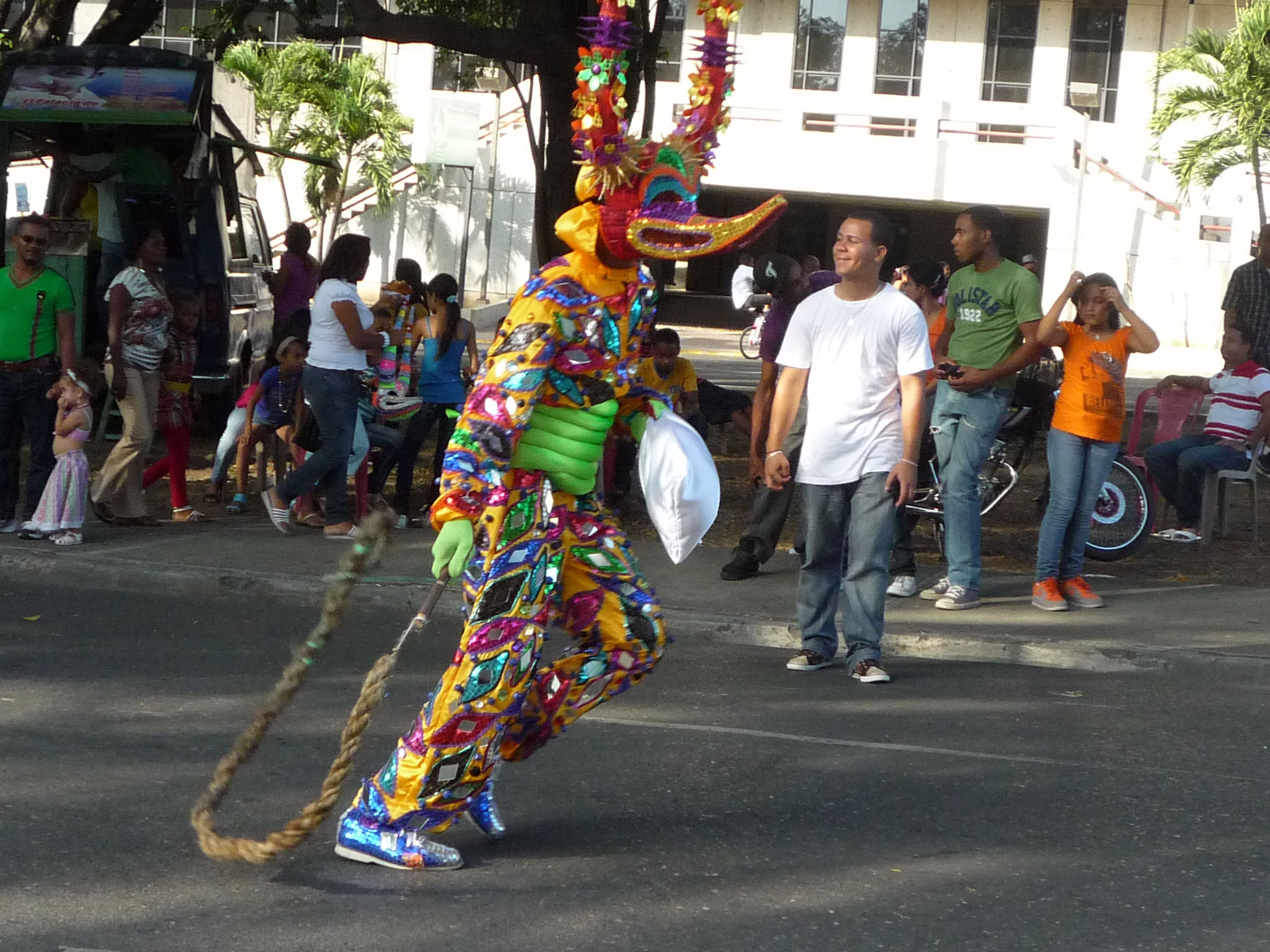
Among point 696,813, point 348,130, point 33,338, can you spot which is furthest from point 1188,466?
point 348,130

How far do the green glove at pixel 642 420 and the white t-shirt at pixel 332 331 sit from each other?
4855 millimetres

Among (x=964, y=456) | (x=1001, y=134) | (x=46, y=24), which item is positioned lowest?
(x=964, y=456)

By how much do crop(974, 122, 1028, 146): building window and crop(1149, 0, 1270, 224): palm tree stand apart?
3.87 metres

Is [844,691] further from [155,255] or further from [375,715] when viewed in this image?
[155,255]

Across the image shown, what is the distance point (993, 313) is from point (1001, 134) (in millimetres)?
24376

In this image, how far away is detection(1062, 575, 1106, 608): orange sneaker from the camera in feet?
28.5

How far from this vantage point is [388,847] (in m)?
4.30

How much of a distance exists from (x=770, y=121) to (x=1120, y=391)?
24073 mm

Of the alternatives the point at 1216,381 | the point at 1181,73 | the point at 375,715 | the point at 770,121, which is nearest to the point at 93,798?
the point at 375,715

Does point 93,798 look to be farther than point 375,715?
No

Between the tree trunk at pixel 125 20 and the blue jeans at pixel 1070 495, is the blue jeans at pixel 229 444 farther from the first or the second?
the tree trunk at pixel 125 20

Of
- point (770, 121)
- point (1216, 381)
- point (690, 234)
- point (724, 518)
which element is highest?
point (770, 121)

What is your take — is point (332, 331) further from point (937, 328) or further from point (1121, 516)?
point (1121, 516)

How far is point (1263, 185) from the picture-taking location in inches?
1204
